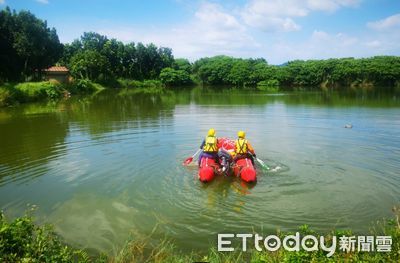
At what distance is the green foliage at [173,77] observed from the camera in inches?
4094

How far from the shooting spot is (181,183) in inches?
574

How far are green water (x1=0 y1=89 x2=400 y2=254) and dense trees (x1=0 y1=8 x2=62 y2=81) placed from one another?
3077cm

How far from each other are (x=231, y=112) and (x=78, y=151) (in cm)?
1988

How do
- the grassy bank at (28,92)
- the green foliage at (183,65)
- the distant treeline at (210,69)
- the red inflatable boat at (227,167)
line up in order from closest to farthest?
the red inflatable boat at (227,167)
the grassy bank at (28,92)
the distant treeline at (210,69)
the green foliage at (183,65)

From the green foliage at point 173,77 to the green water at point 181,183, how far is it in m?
78.0

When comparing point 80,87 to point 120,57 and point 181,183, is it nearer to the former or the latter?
point 120,57

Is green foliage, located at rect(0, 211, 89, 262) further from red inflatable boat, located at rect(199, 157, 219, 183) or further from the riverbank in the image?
the riverbank

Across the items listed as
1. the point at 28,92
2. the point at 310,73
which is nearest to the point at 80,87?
the point at 28,92

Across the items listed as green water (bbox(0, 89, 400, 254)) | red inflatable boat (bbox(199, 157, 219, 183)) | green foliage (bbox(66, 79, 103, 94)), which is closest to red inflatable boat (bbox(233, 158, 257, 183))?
green water (bbox(0, 89, 400, 254))

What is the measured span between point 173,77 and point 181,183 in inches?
3605

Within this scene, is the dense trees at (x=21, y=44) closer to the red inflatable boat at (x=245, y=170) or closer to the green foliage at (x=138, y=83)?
the green foliage at (x=138, y=83)

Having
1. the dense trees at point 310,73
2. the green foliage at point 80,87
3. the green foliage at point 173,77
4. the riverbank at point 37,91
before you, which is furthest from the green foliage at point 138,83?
the dense trees at point 310,73

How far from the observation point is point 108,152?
19641 mm

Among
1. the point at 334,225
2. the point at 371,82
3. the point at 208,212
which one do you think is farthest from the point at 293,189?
the point at 371,82
